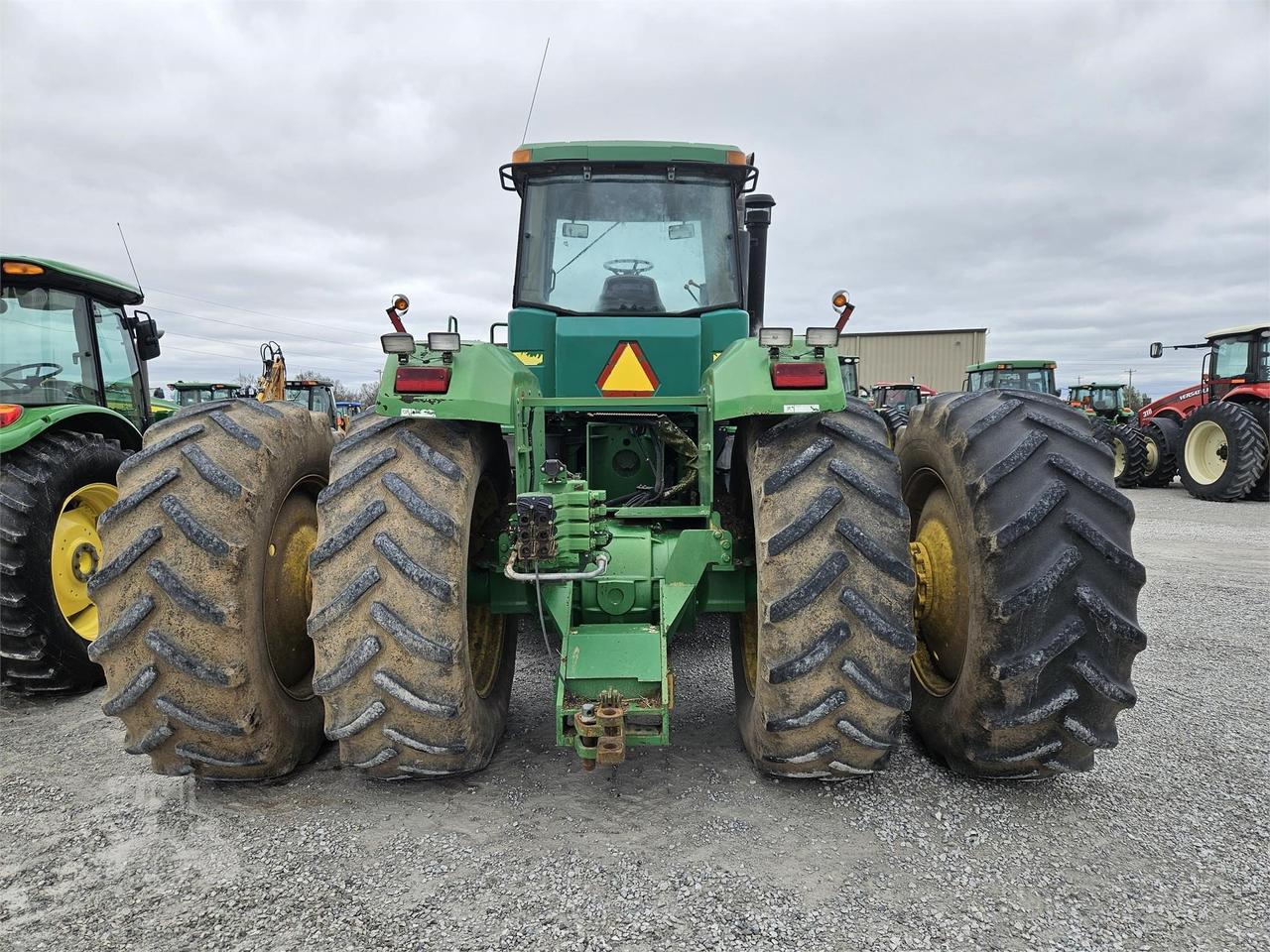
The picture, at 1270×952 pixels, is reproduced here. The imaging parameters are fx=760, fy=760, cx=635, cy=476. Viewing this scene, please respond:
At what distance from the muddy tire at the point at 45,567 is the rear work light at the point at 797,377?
3806 millimetres

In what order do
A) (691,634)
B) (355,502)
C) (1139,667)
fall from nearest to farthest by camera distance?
(355,502)
(1139,667)
(691,634)

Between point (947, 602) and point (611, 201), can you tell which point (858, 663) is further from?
point (611, 201)

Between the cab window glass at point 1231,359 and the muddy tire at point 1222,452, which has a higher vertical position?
the cab window glass at point 1231,359

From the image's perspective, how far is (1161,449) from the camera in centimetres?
1491

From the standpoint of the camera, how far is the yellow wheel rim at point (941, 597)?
294 centimetres

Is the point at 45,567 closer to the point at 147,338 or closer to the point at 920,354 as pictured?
the point at 147,338

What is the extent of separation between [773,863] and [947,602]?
4.06ft

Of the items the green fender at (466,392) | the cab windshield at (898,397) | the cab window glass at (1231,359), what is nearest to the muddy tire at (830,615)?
the green fender at (466,392)

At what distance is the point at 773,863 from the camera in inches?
95.3

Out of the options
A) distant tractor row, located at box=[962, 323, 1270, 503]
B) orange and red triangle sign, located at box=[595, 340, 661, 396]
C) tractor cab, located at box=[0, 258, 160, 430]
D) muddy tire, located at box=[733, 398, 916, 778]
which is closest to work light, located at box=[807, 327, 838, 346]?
muddy tire, located at box=[733, 398, 916, 778]

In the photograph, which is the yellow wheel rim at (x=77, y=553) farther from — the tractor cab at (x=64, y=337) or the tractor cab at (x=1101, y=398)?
the tractor cab at (x=1101, y=398)

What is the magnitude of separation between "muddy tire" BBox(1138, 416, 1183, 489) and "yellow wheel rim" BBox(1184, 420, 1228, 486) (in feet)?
3.14

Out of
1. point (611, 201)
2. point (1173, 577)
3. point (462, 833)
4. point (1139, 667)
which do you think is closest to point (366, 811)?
point (462, 833)

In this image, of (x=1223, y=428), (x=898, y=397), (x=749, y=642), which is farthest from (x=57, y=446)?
(x=898, y=397)
